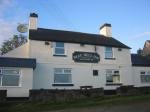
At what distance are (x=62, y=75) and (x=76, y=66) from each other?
6.97 ft

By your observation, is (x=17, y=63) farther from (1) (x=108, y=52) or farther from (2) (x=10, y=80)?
(1) (x=108, y=52)

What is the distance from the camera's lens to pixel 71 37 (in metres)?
30.9

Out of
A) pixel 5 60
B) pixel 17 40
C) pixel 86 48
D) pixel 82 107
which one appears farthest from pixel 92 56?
pixel 17 40

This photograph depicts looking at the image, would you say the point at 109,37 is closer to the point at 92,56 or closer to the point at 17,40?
the point at 92,56

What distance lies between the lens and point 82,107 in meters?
15.8

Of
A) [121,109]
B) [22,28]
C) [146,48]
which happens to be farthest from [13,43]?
[121,109]

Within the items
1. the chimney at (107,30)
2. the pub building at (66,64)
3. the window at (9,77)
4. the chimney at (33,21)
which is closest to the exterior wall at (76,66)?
the pub building at (66,64)

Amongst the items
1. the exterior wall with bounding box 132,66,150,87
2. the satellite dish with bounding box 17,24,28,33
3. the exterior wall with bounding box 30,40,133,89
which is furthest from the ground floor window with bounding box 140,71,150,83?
the satellite dish with bounding box 17,24,28,33

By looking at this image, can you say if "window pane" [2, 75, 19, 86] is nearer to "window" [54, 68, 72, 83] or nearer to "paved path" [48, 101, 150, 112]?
"window" [54, 68, 72, 83]

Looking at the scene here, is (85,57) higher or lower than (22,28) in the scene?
lower

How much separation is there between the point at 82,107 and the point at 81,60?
13.3m

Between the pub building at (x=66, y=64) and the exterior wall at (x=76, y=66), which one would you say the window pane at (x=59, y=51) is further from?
the exterior wall at (x=76, y=66)

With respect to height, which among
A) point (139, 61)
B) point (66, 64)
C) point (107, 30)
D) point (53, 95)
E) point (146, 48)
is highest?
point (107, 30)

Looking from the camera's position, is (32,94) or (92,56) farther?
(92,56)
